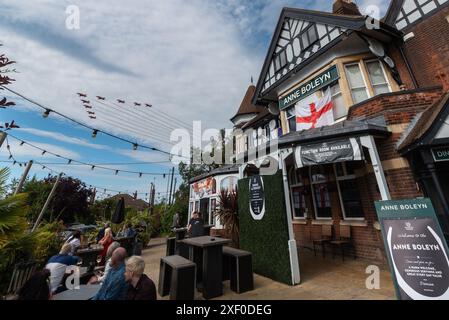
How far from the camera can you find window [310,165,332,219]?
8125mm

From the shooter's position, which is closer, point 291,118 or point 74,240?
point 74,240

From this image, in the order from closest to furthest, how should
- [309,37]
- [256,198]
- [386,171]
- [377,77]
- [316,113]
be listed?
[386,171] < [256,198] < [377,77] < [316,113] < [309,37]

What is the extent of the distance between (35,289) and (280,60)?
11.9 m

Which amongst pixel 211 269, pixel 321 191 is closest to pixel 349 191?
pixel 321 191

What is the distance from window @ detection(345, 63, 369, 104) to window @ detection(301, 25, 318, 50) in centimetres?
213

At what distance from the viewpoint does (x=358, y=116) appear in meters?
6.75

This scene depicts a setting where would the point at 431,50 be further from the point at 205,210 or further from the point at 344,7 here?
the point at 205,210

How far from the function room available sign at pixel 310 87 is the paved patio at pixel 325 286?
646 cm

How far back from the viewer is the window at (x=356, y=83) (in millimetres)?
7441

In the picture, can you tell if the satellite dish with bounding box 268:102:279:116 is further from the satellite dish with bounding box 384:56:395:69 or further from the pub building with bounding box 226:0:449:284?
the satellite dish with bounding box 384:56:395:69
